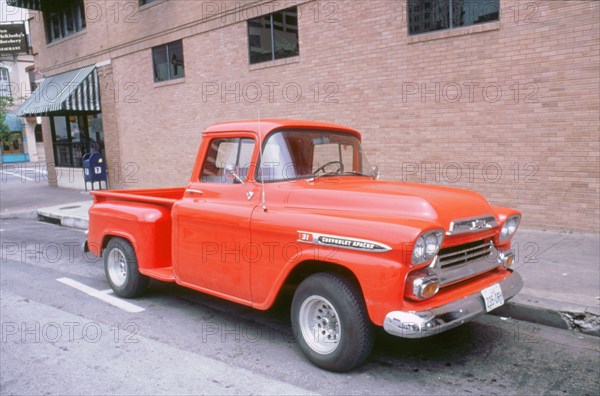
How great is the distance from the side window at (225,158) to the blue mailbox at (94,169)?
42.3 feet

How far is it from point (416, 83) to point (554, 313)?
5.30 metres

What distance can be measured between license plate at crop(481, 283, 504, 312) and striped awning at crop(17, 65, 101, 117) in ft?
53.9

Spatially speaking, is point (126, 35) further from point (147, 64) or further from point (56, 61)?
point (56, 61)

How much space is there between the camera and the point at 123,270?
5.61 metres

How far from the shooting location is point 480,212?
388cm

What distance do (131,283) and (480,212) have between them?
376 cm

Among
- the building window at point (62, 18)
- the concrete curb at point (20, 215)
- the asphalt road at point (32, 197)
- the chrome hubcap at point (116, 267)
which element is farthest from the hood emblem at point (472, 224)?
the building window at point (62, 18)

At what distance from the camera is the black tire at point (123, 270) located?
5.36 meters

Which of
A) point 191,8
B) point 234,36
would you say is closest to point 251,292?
point 234,36

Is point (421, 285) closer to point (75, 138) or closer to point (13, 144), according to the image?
point (75, 138)

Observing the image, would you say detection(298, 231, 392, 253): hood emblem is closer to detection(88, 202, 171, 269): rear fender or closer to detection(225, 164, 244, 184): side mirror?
detection(225, 164, 244, 184): side mirror

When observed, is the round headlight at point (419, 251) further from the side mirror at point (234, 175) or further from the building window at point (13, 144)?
the building window at point (13, 144)

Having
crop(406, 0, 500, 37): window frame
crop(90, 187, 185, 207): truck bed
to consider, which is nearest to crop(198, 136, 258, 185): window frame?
crop(90, 187, 185, 207): truck bed

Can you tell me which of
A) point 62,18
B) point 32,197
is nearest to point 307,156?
point 32,197
